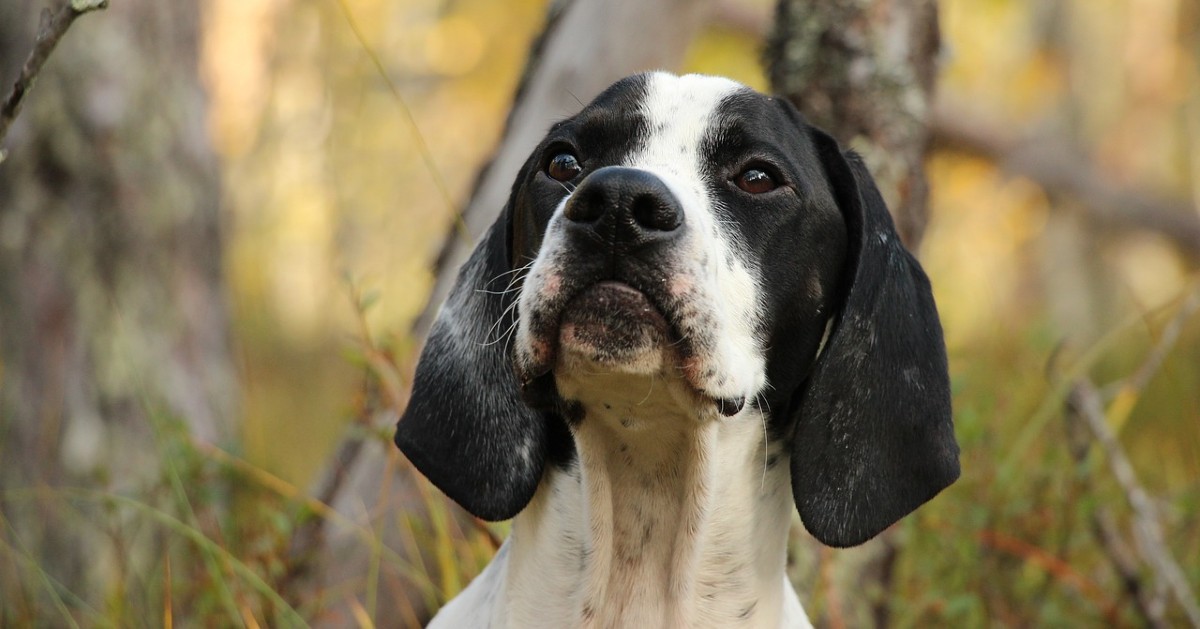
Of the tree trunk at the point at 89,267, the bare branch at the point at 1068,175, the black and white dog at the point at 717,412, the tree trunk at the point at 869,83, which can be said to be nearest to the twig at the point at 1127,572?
the tree trunk at the point at 869,83

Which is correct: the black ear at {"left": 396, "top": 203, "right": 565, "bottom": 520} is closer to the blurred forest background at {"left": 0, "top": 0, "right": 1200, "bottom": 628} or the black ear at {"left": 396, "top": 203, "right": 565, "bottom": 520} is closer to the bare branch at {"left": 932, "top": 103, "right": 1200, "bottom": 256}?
the blurred forest background at {"left": 0, "top": 0, "right": 1200, "bottom": 628}

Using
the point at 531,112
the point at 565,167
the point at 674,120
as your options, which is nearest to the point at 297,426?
the point at 531,112

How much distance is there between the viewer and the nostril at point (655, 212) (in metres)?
1.98

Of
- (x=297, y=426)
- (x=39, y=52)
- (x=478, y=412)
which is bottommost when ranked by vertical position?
(x=297, y=426)

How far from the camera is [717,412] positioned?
2156mm

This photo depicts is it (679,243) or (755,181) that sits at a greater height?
(679,243)

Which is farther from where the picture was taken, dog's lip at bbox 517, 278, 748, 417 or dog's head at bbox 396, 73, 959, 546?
dog's head at bbox 396, 73, 959, 546

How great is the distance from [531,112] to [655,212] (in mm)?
2270

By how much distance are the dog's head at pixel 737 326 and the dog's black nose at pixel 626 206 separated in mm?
44

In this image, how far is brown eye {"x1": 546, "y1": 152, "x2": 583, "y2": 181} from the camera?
2.43m

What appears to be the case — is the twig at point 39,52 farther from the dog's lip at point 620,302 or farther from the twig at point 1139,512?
the twig at point 1139,512

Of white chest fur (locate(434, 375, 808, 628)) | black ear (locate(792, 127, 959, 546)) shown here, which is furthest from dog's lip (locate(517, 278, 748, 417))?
black ear (locate(792, 127, 959, 546))

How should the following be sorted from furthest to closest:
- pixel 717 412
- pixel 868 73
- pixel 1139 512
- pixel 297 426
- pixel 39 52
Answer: pixel 297 426, pixel 868 73, pixel 1139 512, pixel 717 412, pixel 39 52

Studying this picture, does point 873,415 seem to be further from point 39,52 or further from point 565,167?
point 39,52
